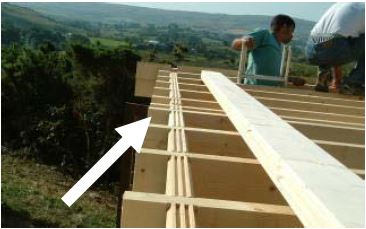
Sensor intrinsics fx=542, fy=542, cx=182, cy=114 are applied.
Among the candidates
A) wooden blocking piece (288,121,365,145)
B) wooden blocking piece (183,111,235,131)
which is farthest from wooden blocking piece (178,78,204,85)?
wooden blocking piece (288,121,365,145)

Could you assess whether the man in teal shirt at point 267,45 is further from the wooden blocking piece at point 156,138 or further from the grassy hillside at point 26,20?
the grassy hillside at point 26,20

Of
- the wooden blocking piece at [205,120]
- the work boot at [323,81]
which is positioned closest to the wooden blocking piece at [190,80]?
the work boot at [323,81]

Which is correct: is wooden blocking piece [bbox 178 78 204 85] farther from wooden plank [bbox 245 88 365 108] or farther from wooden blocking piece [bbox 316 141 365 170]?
wooden blocking piece [bbox 316 141 365 170]

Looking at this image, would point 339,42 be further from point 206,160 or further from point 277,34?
point 206,160

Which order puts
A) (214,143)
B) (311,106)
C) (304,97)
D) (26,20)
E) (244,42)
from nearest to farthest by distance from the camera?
(214,143) → (311,106) → (304,97) → (244,42) → (26,20)

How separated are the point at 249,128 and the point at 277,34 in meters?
3.80

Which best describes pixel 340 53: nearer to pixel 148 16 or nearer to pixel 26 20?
pixel 26 20

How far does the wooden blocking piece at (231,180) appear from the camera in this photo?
276 centimetres

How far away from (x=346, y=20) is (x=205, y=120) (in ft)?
10.1

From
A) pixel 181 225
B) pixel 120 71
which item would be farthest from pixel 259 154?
pixel 120 71

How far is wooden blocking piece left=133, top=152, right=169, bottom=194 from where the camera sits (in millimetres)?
2703

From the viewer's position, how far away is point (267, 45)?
6.59 meters

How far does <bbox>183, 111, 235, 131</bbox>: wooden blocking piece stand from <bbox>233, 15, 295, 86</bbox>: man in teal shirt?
243 centimetres

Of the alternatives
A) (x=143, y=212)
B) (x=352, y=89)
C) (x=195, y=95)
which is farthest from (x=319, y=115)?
(x=143, y=212)
